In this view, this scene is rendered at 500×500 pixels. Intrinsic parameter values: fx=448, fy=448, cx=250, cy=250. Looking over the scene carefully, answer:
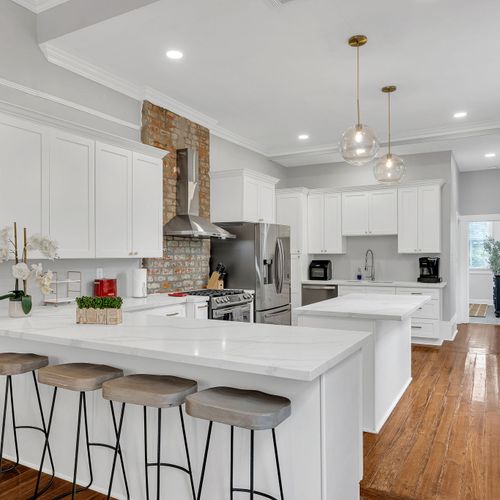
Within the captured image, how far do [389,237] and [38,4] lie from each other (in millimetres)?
5574

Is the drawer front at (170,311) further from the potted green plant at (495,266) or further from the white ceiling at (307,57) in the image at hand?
the potted green plant at (495,266)

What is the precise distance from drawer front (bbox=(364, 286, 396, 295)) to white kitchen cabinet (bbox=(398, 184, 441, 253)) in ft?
2.19

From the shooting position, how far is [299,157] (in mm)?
7262

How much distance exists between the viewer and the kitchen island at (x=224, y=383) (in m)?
1.85

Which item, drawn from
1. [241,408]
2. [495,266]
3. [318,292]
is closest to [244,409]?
[241,408]

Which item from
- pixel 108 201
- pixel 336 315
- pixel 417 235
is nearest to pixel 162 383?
pixel 336 315

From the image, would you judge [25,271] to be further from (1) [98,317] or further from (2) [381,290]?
(2) [381,290]

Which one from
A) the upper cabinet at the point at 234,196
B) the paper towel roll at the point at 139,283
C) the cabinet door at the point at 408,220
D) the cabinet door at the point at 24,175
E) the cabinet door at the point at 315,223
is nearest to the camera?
the cabinet door at the point at 24,175

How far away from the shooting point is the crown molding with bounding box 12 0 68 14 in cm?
345

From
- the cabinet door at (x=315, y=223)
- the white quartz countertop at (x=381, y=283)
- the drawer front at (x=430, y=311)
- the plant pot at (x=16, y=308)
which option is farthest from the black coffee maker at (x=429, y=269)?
the plant pot at (x=16, y=308)

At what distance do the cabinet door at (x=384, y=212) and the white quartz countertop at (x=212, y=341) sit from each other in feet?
15.8

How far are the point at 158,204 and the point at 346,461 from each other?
3.12 m

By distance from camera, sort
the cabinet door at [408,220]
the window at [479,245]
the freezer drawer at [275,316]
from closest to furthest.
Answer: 1. the freezer drawer at [275,316]
2. the cabinet door at [408,220]
3. the window at [479,245]

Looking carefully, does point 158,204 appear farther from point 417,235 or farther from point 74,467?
point 417,235
